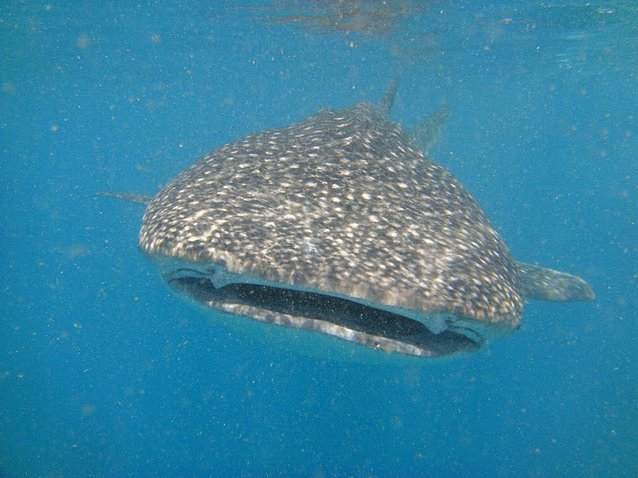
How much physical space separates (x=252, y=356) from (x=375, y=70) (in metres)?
27.7

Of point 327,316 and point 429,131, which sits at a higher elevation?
point 327,316

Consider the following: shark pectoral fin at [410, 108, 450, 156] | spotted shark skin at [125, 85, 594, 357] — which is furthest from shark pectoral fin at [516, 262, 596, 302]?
shark pectoral fin at [410, 108, 450, 156]

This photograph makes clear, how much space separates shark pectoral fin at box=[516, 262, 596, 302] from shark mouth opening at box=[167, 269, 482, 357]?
1.89 m

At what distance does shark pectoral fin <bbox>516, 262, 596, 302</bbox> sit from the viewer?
561 cm

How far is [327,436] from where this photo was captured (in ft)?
47.7

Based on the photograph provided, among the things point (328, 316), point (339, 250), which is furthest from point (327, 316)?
point (339, 250)

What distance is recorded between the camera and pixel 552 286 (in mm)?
5914

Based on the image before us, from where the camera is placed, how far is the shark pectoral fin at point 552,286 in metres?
5.61

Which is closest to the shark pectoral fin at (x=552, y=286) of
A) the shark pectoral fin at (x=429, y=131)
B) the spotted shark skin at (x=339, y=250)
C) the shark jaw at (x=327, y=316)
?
the spotted shark skin at (x=339, y=250)

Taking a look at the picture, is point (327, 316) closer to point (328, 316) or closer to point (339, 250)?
point (328, 316)

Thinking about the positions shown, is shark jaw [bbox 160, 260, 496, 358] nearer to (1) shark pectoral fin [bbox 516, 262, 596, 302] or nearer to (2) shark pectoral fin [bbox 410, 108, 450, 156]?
(1) shark pectoral fin [bbox 516, 262, 596, 302]

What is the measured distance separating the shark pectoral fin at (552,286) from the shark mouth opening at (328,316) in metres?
1.89

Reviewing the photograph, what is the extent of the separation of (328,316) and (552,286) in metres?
3.73

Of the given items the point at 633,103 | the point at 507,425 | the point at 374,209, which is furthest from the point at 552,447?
the point at 633,103
